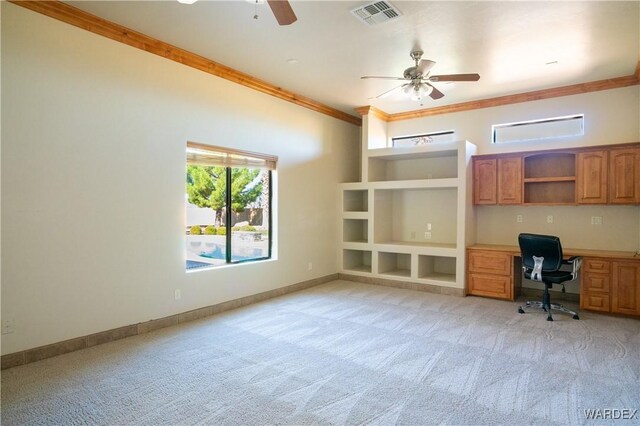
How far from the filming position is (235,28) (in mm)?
3646

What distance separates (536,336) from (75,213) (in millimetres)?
4846

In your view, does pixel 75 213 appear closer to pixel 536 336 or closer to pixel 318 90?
pixel 318 90

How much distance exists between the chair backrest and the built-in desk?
0.50 metres

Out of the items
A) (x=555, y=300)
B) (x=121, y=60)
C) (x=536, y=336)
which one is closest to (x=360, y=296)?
(x=536, y=336)

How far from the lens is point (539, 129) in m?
5.64

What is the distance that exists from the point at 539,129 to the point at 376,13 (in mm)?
3792

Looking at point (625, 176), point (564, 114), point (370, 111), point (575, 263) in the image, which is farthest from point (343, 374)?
point (564, 114)

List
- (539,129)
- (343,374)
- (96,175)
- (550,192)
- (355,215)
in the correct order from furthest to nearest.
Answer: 1. (355,215)
2. (539,129)
3. (550,192)
4. (96,175)
5. (343,374)

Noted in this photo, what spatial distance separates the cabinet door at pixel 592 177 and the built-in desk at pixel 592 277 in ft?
2.48

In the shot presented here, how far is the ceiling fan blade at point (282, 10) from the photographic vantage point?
237 cm

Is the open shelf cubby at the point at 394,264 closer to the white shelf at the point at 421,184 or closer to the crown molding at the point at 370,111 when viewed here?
the white shelf at the point at 421,184

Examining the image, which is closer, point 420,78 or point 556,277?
point 420,78

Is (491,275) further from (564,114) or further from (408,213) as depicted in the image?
(564,114)

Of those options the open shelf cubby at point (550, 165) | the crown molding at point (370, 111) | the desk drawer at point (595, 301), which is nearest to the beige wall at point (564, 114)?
the open shelf cubby at point (550, 165)
